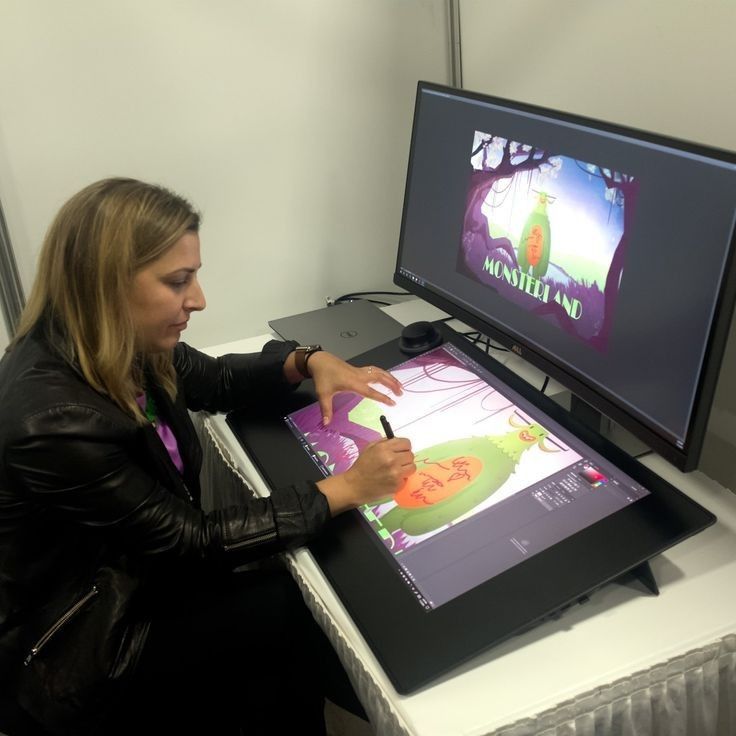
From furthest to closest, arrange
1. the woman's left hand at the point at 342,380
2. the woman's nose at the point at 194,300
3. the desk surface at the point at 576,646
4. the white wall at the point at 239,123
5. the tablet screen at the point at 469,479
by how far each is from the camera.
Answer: the white wall at the point at 239,123 → the woman's left hand at the point at 342,380 → the woman's nose at the point at 194,300 → the tablet screen at the point at 469,479 → the desk surface at the point at 576,646

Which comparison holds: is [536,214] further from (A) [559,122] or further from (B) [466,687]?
(B) [466,687]

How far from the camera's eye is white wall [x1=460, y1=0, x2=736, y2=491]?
1009 mm

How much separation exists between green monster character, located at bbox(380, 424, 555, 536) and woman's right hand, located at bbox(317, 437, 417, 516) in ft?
0.05

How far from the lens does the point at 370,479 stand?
966mm

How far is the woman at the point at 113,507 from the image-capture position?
89 centimetres

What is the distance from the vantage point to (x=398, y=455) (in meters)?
0.98

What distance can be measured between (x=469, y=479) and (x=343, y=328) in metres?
0.60

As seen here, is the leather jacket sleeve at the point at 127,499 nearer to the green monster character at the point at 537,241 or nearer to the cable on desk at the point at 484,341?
the green monster character at the point at 537,241

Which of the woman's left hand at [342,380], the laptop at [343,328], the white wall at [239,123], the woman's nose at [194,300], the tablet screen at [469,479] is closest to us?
the tablet screen at [469,479]

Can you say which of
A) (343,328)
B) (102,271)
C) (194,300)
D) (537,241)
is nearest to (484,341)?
(343,328)

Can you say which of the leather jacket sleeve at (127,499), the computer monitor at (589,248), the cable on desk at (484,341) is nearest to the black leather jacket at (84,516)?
the leather jacket sleeve at (127,499)

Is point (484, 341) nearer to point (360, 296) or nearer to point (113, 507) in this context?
point (360, 296)

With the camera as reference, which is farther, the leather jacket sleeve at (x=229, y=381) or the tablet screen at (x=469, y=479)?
the leather jacket sleeve at (x=229, y=381)

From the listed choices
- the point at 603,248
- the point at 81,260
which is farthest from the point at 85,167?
the point at 603,248
